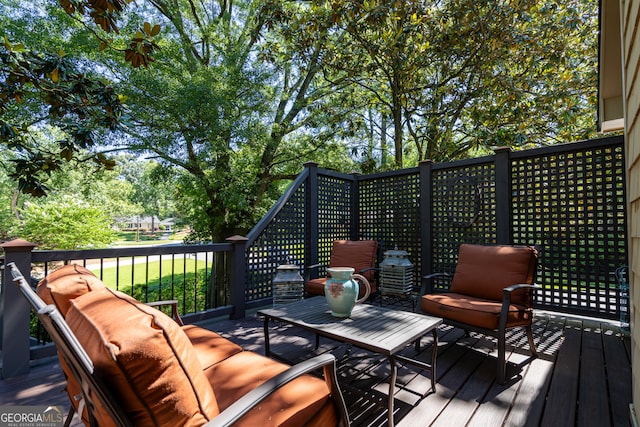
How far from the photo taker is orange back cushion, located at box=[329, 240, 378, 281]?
4.00 metres

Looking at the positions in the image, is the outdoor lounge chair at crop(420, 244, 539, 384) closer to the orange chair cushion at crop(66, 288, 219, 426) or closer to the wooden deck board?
the wooden deck board

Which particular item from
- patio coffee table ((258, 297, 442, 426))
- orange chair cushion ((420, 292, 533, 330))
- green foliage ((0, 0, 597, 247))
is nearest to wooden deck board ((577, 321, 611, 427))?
orange chair cushion ((420, 292, 533, 330))

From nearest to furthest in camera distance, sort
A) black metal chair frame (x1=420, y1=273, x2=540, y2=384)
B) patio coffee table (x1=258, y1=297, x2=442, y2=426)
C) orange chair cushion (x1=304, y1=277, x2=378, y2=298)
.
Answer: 1. patio coffee table (x1=258, y1=297, x2=442, y2=426)
2. black metal chair frame (x1=420, y1=273, x2=540, y2=384)
3. orange chair cushion (x1=304, y1=277, x2=378, y2=298)

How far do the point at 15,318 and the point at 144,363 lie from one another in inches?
90.5

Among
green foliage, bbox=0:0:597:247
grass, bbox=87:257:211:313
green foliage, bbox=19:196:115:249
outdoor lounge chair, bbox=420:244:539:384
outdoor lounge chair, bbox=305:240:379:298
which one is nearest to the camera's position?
outdoor lounge chair, bbox=420:244:539:384

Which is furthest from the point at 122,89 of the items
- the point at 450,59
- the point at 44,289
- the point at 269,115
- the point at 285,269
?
the point at 450,59

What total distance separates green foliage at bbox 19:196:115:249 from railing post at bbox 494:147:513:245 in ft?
26.6

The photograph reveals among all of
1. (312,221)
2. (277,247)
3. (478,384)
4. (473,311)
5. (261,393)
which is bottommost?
(478,384)

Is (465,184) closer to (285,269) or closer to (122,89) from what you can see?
(285,269)

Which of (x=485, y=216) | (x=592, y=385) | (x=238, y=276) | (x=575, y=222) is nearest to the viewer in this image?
(x=592, y=385)

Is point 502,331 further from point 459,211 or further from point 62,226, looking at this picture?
point 62,226

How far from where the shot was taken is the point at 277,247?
13.9 feet

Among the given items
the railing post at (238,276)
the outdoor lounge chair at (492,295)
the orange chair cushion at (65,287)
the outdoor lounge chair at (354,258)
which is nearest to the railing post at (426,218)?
the outdoor lounge chair at (354,258)

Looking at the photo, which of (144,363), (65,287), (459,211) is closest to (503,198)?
(459,211)
